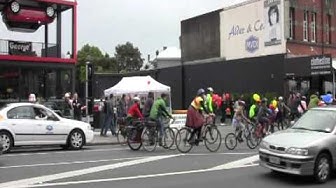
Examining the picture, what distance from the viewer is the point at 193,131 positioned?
17359mm

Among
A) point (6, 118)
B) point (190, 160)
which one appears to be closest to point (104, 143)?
point (6, 118)

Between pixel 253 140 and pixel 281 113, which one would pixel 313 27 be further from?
pixel 253 140

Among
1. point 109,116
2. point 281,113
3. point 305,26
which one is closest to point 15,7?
point 109,116

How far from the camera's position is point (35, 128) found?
1755 cm

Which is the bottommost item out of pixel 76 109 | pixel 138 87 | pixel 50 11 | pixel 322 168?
pixel 322 168

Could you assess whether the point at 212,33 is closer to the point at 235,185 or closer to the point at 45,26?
the point at 45,26

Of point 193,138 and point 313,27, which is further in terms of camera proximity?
point 313,27

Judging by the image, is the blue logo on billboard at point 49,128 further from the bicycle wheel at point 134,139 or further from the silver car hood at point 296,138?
the silver car hood at point 296,138

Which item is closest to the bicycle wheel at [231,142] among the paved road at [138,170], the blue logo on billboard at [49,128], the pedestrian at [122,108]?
the paved road at [138,170]

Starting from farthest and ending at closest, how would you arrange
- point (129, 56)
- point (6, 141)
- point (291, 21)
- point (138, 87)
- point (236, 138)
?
point (129, 56)
point (291, 21)
point (138, 87)
point (236, 138)
point (6, 141)

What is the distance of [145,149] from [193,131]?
1613 mm

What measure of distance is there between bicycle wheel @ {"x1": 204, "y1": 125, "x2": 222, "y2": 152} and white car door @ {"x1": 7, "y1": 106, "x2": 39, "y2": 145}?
5.12 meters

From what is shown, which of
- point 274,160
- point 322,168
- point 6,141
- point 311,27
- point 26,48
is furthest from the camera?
point 311,27

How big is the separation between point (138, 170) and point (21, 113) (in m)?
5.99
